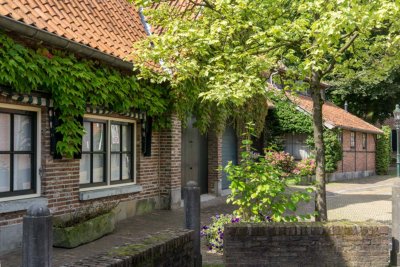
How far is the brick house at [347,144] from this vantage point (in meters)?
22.3

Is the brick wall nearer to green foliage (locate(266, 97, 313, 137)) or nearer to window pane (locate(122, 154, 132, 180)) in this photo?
window pane (locate(122, 154, 132, 180))

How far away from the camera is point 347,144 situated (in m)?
24.8

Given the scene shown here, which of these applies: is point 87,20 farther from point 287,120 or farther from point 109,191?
point 287,120

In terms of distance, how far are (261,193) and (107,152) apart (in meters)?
4.00

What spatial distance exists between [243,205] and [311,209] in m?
6.76

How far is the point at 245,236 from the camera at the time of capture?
5809 millimetres

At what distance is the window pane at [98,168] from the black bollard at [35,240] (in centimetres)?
630

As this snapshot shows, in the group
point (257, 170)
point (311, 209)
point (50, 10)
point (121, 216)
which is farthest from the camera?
point (311, 209)

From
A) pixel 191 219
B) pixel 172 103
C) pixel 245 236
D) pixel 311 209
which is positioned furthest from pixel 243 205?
pixel 311 209

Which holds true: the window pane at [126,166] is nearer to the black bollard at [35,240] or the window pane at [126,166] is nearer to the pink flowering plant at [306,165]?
the black bollard at [35,240]

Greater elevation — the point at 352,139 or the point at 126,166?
the point at 352,139

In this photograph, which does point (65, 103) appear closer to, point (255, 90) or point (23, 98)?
point (23, 98)

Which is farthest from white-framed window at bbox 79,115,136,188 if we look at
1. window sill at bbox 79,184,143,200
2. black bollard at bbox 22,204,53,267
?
black bollard at bbox 22,204,53,267

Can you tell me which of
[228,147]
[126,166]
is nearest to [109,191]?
[126,166]
